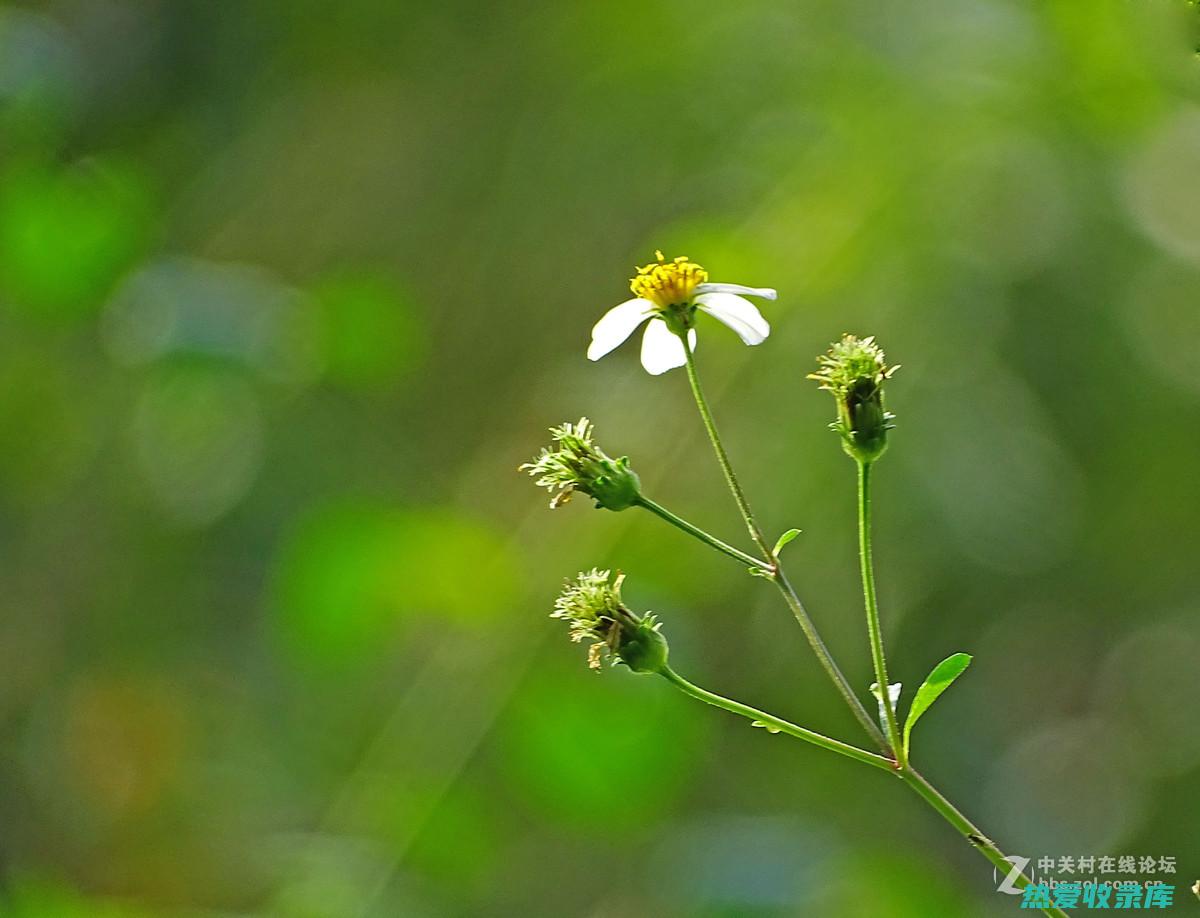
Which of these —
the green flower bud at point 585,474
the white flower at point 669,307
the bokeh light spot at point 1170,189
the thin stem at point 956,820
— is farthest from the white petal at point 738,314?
the bokeh light spot at point 1170,189

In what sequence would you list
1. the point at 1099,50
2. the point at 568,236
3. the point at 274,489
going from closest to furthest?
the point at 1099,50, the point at 274,489, the point at 568,236

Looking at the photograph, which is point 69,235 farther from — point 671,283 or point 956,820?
point 956,820

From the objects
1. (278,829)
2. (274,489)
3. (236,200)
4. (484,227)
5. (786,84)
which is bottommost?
(278,829)

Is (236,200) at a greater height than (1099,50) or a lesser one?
lesser

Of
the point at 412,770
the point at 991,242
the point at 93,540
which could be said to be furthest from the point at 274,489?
the point at 991,242

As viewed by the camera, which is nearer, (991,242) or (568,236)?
(991,242)

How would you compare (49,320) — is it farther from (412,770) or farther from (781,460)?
(781,460)

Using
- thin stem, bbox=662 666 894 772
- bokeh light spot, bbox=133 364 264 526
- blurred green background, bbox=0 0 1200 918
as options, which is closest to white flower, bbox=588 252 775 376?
thin stem, bbox=662 666 894 772

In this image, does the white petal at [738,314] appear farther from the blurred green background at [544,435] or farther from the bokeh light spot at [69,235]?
the bokeh light spot at [69,235]
